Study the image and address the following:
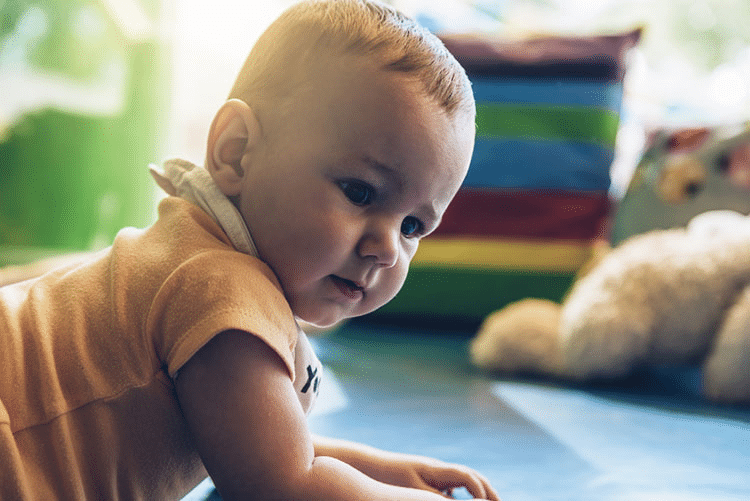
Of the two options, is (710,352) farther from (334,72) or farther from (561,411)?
(334,72)

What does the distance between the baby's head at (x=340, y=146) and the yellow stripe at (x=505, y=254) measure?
107cm

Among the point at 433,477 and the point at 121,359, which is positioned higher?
the point at 121,359

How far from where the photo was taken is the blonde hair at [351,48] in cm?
55

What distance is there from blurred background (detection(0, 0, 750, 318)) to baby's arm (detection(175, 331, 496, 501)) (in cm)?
120

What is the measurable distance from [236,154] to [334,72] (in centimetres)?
11

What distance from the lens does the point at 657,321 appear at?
119 cm

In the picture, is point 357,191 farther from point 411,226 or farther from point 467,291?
point 467,291

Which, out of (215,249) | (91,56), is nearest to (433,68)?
(215,249)

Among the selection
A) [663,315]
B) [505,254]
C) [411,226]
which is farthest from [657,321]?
[411,226]

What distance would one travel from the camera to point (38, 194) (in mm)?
1718

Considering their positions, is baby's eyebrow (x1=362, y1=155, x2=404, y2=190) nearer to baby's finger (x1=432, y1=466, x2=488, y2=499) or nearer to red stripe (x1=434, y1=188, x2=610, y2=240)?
baby's finger (x1=432, y1=466, x2=488, y2=499)

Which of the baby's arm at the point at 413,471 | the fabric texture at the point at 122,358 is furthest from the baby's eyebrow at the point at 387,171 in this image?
the baby's arm at the point at 413,471

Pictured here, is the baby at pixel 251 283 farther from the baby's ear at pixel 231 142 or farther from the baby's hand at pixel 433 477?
the baby's hand at pixel 433 477

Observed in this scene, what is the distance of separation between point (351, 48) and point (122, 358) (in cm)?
29
